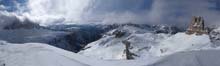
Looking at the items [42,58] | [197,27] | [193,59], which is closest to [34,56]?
[42,58]

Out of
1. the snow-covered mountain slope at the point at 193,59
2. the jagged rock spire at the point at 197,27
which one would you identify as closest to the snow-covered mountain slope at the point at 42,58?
the snow-covered mountain slope at the point at 193,59

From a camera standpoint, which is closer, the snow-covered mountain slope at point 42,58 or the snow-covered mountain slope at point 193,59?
the snow-covered mountain slope at point 193,59

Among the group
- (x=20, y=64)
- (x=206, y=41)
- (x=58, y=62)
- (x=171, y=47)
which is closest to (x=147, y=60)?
(x=58, y=62)

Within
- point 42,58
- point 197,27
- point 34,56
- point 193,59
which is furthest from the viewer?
point 197,27

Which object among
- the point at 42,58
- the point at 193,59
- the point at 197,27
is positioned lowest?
the point at 197,27

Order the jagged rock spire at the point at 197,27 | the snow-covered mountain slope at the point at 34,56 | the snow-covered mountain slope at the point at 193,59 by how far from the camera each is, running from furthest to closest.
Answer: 1. the jagged rock spire at the point at 197,27
2. the snow-covered mountain slope at the point at 34,56
3. the snow-covered mountain slope at the point at 193,59

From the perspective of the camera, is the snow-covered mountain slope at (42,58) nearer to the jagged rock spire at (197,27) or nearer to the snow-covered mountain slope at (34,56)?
the snow-covered mountain slope at (34,56)

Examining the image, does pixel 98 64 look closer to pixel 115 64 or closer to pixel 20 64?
pixel 115 64

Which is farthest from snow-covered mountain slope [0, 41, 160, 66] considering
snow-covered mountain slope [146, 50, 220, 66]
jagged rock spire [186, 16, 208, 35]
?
jagged rock spire [186, 16, 208, 35]

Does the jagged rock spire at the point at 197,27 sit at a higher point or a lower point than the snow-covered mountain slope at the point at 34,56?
lower

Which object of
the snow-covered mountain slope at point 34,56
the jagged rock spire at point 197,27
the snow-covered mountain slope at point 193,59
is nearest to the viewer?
the snow-covered mountain slope at point 193,59

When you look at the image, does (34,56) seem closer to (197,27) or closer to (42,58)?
(42,58)
